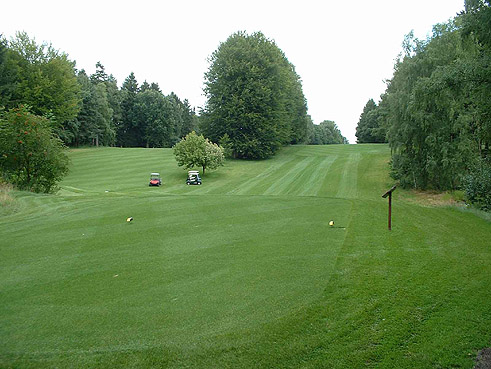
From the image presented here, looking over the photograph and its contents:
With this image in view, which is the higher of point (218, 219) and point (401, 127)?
point (401, 127)

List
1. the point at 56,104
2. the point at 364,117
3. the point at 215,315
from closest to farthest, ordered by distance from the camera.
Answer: the point at 215,315
the point at 56,104
the point at 364,117

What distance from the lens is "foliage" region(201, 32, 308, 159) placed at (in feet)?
155

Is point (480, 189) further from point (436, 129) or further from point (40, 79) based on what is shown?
point (40, 79)

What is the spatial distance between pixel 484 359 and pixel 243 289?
3.35 meters

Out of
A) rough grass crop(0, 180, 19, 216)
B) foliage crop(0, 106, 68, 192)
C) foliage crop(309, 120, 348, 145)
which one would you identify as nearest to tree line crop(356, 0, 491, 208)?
rough grass crop(0, 180, 19, 216)

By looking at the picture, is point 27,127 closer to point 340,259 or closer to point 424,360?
point 340,259

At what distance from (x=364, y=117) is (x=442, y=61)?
67.1 metres

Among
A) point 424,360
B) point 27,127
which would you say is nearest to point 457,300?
point 424,360

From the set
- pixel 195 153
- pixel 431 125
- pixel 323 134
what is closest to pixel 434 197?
pixel 431 125

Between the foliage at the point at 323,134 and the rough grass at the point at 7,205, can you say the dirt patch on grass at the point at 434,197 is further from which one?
the foliage at the point at 323,134

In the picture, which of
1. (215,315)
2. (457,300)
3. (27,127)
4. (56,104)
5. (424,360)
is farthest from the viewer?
(56,104)

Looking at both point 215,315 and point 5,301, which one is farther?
point 5,301

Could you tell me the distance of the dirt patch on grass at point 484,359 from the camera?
3975 mm

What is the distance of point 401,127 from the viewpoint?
83.4 ft
